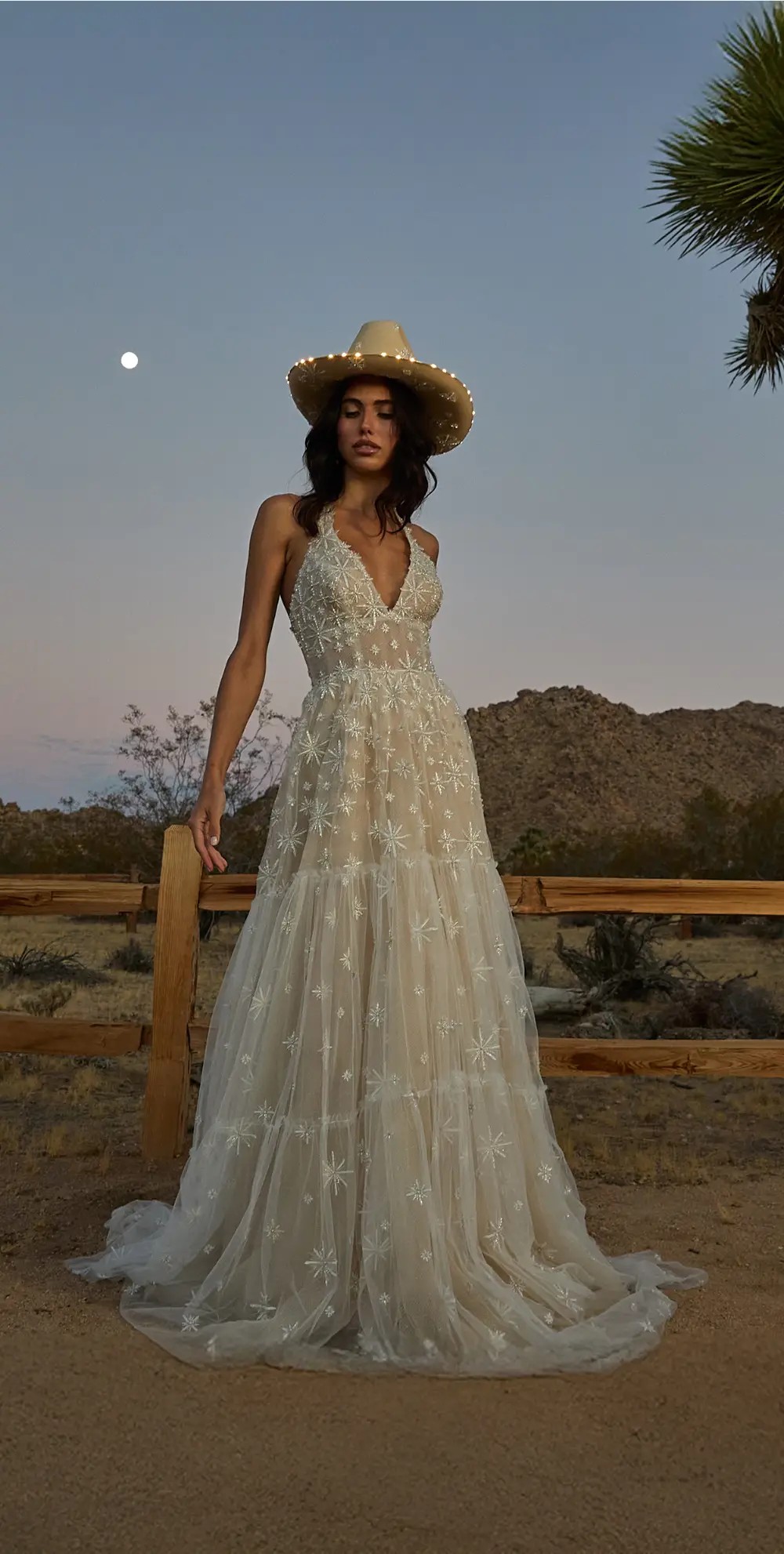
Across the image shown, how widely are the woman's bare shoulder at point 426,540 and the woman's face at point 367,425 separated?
0.66 feet

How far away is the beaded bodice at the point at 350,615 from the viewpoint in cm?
313

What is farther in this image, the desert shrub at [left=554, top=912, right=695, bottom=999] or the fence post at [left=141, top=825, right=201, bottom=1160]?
the desert shrub at [left=554, top=912, right=695, bottom=999]

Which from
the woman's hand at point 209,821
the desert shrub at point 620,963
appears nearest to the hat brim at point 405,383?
the woman's hand at point 209,821

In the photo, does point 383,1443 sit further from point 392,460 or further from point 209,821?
point 392,460

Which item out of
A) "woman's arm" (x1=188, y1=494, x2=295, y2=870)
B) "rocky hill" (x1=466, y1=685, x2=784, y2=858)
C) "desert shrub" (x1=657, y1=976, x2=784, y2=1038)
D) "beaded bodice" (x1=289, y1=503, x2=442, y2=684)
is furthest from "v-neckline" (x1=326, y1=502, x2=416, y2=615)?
"rocky hill" (x1=466, y1=685, x2=784, y2=858)

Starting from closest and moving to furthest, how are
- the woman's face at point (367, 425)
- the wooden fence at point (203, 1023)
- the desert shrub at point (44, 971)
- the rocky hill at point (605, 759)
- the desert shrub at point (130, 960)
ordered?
Answer: the woman's face at point (367, 425)
the wooden fence at point (203, 1023)
the desert shrub at point (44, 971)
the desert shrub at point (130, 960)
the rocky hill at point (605, 759)

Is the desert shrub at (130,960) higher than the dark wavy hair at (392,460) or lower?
lower

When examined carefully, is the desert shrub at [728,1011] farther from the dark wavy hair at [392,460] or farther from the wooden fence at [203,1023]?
the dark wavy hair at [392,460]

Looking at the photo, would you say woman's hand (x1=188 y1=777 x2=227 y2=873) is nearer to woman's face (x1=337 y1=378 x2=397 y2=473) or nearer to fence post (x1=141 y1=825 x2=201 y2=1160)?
woman's face (x1=337 y1=378 x2=397 y2=473)

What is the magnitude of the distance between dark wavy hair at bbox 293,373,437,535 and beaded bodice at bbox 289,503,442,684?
0.14m

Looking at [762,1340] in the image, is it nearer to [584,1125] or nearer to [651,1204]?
[651,1204]

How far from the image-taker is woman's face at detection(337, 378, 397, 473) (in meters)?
3.29

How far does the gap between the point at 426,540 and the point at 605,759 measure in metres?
46.3

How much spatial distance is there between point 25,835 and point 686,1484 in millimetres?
30836
